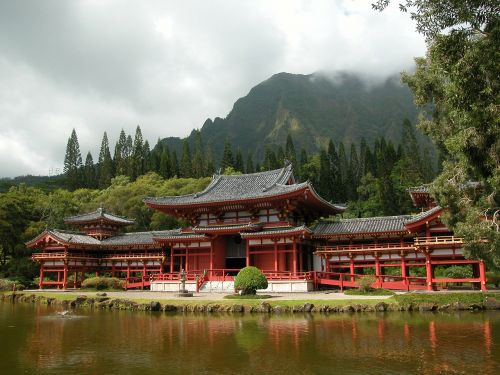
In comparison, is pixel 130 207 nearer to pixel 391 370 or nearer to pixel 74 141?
pixel 74 141

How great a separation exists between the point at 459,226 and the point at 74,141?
102 metres

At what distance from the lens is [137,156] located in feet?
315

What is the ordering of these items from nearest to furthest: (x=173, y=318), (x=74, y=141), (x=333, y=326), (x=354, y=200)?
1. (x=333, y=326)
2. (x=173, y=318)
3. (x=354, y=200)
4. (x=74, y=141)

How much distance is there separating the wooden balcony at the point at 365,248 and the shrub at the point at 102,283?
61.7 feet

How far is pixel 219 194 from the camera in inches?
1639

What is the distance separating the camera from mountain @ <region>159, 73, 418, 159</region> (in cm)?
15588

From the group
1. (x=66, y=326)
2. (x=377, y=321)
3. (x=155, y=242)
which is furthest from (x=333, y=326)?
(x=155, y=242)

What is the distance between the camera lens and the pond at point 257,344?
39.4ft

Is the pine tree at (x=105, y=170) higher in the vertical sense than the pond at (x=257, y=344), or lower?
higher

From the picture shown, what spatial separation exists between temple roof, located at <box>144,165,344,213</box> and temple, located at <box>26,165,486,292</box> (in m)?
0.11

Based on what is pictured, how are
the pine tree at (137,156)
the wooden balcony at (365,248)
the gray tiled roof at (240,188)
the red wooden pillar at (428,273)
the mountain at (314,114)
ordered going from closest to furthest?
the red wooden pillar at (428,273) → the wooden balcony at (365,248) → the gray tiled roof at (240,188) → the pine tree at (137,156) → the mountain at (314,114)

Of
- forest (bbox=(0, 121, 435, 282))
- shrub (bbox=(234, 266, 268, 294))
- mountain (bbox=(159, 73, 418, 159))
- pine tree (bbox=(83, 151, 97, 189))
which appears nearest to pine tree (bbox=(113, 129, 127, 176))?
forest (bbox=(0, 121, 435, 282))

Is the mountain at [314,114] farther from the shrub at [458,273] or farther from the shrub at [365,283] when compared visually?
the shrub at [365,283]

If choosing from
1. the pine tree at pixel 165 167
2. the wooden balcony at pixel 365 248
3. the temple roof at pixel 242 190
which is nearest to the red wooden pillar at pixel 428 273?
the wooden balcony at pixel 365 248
